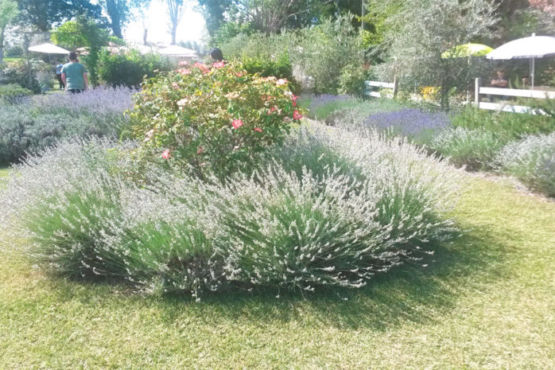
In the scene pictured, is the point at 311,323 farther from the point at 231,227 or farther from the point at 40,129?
the point at 40,129

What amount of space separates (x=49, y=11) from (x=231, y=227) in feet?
189

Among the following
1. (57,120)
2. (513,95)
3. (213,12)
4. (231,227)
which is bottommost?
(231,227)

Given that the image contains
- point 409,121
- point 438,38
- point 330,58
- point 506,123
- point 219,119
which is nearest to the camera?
point 219,119

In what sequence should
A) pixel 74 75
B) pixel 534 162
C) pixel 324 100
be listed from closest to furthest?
1. pixel 534 162
2. pixel 74 75
3. pixel 324 100

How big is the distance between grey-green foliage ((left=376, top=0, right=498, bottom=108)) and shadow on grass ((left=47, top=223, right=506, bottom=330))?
25.5 ft

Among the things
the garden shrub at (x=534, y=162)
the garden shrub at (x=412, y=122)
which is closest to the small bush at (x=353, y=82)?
the garden shrub at (x=412, y=122)

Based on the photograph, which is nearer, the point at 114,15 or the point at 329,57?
the point at 329,57

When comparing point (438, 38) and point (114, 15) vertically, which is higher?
point (114, 15)

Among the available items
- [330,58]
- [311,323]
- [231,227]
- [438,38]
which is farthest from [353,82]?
[311,323]

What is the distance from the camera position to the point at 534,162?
584 centimetres

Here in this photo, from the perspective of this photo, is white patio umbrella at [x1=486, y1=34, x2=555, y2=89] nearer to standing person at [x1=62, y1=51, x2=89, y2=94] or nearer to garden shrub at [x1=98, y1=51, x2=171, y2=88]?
standing person at [x1=62, y1=51, x2=89, y2=94]

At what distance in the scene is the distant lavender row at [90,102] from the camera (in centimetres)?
959

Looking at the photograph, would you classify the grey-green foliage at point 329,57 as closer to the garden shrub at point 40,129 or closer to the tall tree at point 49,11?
the garden shrub at point 40,129

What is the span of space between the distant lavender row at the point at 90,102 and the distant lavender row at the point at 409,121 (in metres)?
4.98
